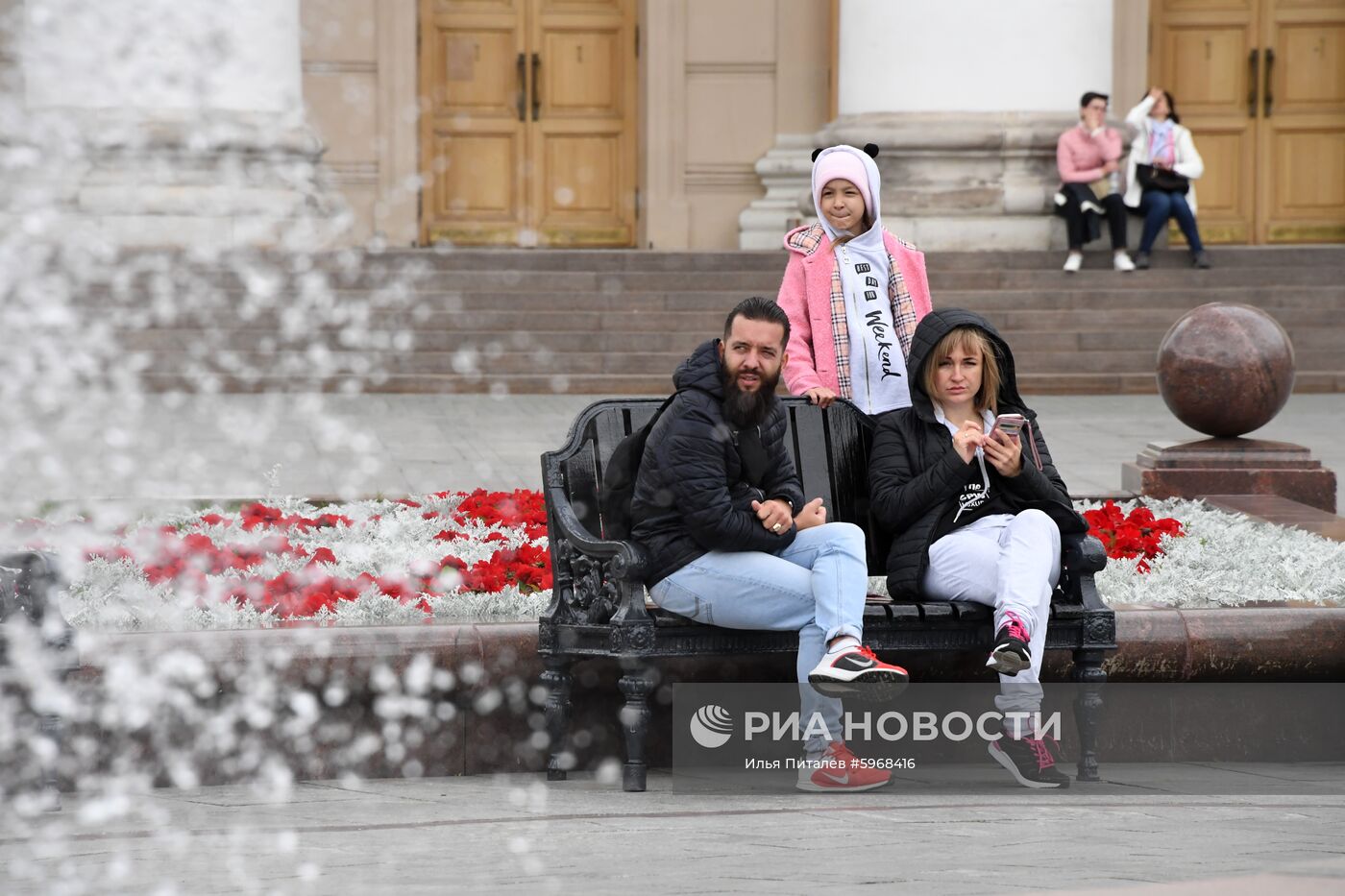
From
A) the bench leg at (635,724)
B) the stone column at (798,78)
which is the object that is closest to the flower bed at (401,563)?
the bench leg at (635,724)

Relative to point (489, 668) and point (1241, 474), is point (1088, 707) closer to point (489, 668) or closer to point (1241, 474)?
point (489, 668)

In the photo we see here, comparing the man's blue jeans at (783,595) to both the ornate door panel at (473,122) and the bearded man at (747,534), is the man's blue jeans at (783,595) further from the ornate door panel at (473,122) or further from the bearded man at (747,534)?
the ornate door panel at (473,122)

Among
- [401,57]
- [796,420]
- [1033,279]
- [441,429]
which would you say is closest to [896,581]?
[796,420]

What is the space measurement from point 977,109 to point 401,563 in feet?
35.2

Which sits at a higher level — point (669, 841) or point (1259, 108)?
point (1259, 108)

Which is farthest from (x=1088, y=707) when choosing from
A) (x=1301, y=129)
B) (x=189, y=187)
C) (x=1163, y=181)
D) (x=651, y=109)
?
(x=1301, y=129)

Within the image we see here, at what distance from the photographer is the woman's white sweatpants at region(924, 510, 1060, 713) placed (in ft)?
16.4

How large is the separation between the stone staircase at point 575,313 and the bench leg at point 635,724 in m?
8.86

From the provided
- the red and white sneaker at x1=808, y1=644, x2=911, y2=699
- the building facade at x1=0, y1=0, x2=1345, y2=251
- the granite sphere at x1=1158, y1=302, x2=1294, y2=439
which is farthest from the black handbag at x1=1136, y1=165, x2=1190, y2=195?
the red and white sneaker at x1=808, y1=644, x2=911, y2=699

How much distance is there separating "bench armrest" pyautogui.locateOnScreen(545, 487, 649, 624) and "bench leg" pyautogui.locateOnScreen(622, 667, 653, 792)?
15 cm

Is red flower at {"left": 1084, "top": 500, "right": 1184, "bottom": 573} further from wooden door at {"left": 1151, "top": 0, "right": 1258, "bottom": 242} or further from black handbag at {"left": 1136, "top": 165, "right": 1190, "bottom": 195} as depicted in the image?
wooden door at {"left": 1151, "top": 0, "right": 1258, "bottom": 242}

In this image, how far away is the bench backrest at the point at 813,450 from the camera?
17.7 ft

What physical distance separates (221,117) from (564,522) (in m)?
11.7

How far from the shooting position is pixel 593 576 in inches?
198
